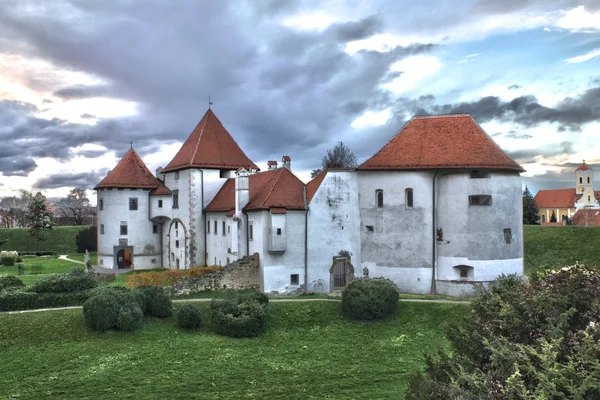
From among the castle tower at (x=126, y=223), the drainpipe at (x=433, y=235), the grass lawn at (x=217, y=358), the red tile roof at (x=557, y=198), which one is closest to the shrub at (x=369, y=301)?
the grass lawn at (x=217, y=358)

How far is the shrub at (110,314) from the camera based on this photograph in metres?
22.1

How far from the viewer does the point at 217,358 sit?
795 inches

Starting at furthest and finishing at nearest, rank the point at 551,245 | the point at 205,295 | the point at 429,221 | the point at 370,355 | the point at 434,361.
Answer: the point at 551,245
the point at 429,221
the point at 205,295
the point at 370,355
the point at 434,361

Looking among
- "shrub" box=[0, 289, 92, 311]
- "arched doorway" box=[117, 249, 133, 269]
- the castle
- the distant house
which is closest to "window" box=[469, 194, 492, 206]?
the castle

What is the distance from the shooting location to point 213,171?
136ft

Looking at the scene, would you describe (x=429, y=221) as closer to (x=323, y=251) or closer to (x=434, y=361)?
(x=323, y=251)

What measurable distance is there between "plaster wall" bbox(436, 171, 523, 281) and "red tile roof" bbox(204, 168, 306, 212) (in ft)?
30.2

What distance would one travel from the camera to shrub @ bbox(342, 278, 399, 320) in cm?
2602

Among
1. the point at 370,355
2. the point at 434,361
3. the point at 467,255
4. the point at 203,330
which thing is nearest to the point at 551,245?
the point at 467,255

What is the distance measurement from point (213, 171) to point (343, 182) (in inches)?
513

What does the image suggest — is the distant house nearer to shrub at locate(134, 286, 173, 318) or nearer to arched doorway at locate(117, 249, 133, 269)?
arched doorway at locate(117, 249, 133, 269)

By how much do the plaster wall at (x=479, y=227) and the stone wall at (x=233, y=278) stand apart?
38.3 ft

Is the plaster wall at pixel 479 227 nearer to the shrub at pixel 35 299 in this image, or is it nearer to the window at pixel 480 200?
the window at pixel 480 200

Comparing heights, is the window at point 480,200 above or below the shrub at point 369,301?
Result: above
